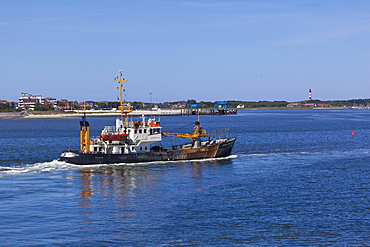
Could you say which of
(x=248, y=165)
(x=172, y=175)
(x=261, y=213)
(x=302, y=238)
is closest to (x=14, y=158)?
(x=172, y=175)

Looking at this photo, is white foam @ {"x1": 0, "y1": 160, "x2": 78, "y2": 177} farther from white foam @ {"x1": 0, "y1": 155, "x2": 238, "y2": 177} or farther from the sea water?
the sea water

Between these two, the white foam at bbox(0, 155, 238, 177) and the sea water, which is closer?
the sea water

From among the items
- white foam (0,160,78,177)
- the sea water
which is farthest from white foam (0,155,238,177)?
the sea water

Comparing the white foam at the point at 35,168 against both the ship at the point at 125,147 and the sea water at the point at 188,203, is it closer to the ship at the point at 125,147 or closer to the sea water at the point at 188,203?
the sea water at the point at 188,203

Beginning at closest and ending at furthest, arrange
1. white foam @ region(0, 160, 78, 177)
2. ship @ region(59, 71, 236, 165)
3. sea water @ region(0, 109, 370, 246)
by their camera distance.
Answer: sea water @ region(0, 109, 370, 246)
white foam @ region(0, 160, 78, 177)
ship @ region(59, 71, 236, 165)

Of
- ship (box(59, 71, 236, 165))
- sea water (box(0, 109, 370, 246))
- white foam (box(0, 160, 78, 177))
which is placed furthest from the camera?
ship (box(59, 71, 236, 165))

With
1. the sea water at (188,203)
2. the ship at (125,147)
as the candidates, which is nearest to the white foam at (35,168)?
the sea water at (188,203)

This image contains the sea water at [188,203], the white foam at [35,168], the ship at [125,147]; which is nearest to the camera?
the sea water at [188,203]

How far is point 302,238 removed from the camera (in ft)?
102

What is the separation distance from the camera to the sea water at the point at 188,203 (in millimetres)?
31453

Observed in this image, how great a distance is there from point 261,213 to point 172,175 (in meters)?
18.6

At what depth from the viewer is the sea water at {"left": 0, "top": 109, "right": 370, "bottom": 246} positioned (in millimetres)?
31453

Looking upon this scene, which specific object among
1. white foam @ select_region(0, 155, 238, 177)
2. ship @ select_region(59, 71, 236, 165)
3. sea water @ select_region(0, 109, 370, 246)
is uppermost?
ship @ select_region(59, 71, 236, 165)

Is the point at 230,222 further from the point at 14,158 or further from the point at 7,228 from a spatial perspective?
the point at 14,158
